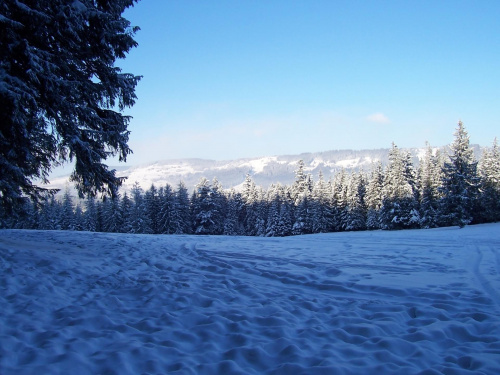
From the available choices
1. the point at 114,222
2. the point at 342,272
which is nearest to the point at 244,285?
the point at 342,272

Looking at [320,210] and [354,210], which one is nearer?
[354,210]

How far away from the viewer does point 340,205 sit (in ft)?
170

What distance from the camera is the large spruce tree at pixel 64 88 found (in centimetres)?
670

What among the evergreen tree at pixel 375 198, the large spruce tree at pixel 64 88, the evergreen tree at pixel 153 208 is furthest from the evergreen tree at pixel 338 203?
the large spruce tree at pixel 64 88

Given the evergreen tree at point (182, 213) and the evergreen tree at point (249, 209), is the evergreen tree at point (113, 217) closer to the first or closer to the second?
the evergreen tree at point (182, 213)

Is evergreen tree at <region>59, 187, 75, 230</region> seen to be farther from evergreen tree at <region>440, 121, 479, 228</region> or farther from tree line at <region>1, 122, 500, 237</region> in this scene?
evergreen tree at <region>440, 121, 479, 228</region>

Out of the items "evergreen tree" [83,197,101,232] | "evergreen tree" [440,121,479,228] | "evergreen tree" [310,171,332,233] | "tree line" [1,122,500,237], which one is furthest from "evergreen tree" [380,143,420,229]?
"evergreen tree" [83,197,101,232]

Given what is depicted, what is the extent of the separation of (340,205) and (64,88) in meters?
48.8

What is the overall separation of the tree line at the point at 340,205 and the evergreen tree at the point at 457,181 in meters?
0.09

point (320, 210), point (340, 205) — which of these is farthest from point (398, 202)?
point (320, 210)

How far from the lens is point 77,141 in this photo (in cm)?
791

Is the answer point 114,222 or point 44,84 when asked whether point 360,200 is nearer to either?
point 114,222

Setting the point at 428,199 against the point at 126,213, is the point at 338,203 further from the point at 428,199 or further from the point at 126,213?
the point at 126,213

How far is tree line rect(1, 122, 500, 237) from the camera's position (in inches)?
1302
